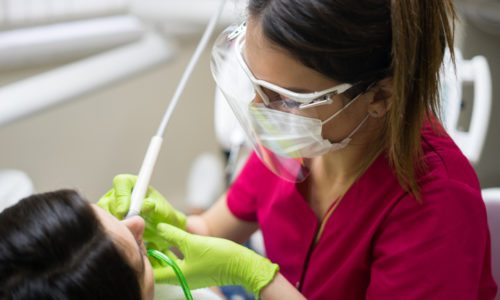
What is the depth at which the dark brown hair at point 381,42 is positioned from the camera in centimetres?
86

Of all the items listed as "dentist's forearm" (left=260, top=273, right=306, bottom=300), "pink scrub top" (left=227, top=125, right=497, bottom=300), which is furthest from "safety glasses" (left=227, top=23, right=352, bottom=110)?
"dentist's forearm" (left=260, top=273, right=306, bottom=300)

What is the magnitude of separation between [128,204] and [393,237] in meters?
0.46

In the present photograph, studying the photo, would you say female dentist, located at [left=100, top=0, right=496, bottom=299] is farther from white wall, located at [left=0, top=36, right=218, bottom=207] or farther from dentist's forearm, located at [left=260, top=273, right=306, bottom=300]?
white wall, located at [left=0, top=36, right=218, bottom=207]

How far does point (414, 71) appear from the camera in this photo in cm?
90

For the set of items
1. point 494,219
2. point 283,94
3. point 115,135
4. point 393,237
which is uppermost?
point 283,94

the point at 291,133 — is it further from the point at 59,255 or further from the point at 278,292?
the point at 59,255

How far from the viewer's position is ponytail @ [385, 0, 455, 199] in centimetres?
86

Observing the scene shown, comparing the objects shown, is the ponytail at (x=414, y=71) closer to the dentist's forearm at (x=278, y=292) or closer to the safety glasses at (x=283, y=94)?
the safety glasses at (x=283, y=94)

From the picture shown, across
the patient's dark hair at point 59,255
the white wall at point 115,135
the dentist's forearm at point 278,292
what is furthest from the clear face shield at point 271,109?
the white wall at point 115,135

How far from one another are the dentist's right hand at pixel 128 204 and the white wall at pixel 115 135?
0.65 meters

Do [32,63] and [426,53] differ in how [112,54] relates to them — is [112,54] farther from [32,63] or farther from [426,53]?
[426,53]

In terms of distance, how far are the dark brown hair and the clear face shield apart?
0.20 feet

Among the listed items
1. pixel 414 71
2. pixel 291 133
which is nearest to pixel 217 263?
pixel 291 133

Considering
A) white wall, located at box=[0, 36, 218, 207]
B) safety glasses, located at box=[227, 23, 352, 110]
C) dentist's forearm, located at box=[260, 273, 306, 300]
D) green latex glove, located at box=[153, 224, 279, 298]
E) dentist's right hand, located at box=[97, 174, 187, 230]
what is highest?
safety glasses, located at box=[227, 23, 352, 110]
